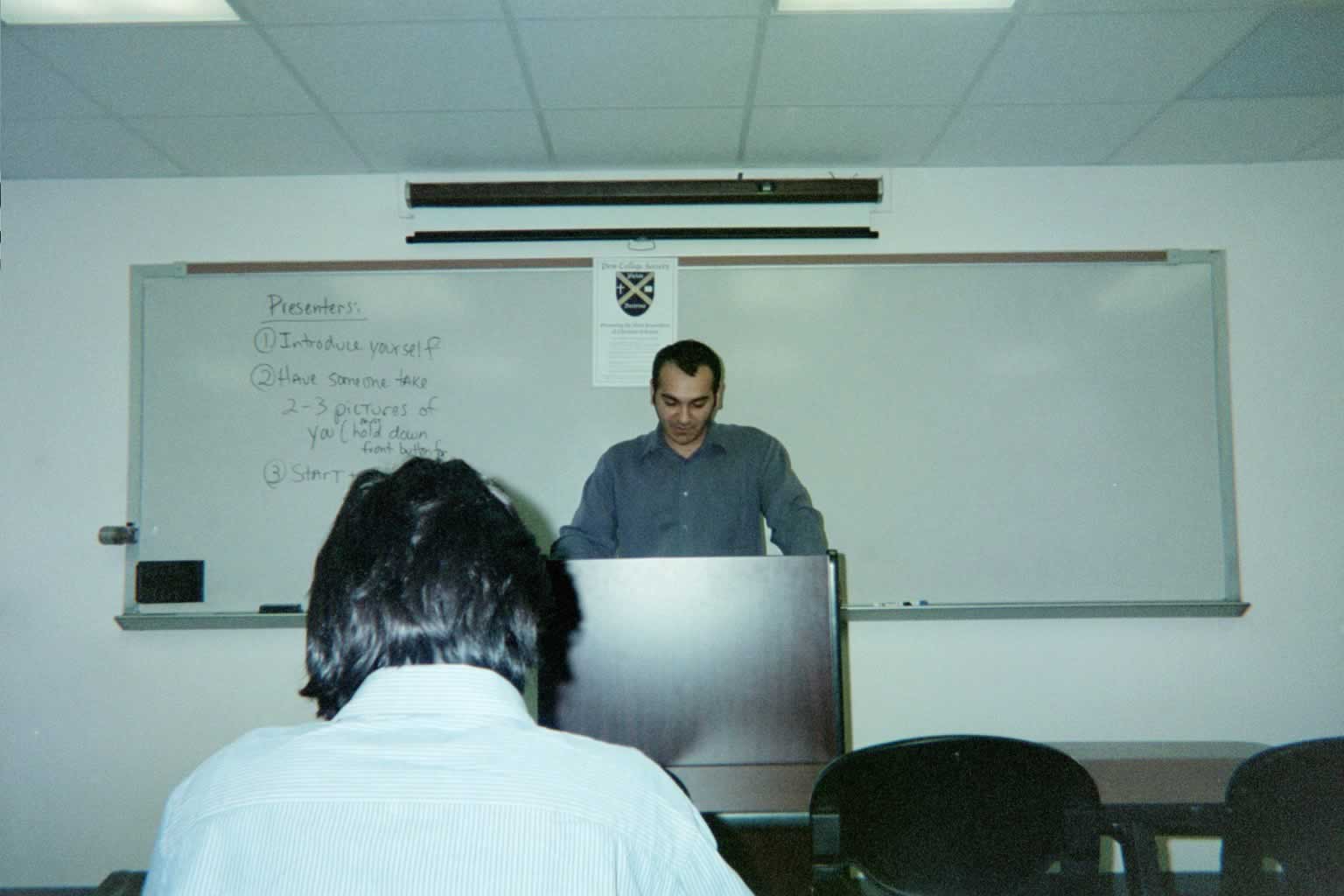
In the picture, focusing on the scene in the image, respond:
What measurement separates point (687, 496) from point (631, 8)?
137cm

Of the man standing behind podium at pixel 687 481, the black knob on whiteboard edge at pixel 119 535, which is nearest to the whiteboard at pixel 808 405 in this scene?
the black knob on whiteboard edge at pixel 119 535

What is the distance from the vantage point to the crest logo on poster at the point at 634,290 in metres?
3.00

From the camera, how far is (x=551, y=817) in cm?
64

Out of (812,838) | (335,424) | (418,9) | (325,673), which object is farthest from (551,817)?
(335,424)

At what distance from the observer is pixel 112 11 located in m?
2.14

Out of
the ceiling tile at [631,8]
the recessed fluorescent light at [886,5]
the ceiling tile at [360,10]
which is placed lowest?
the ceiling tile at [631,8]

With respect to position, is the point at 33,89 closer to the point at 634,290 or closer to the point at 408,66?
the point at 408,66

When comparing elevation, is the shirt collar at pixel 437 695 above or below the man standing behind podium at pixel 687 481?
below

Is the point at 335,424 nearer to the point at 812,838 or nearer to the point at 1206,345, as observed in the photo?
the point at 812,838

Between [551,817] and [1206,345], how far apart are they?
10.4ft

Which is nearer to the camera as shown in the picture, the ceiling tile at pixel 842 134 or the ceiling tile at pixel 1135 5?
the ceiling tile at pixel 1135 5

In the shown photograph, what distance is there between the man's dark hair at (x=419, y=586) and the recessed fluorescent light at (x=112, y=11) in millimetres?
1869

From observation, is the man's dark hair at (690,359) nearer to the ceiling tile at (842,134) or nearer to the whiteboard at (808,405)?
the whiteboard at (808,405)

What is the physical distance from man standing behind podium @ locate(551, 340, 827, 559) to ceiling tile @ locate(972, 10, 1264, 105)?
1187 mm
